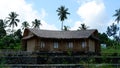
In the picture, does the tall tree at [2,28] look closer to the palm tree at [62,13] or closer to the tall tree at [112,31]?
the palm tree at [62,13]

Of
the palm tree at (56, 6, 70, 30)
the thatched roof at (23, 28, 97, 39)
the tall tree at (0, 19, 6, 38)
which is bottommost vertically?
the thatched roof at (23, 28, 97, 39)

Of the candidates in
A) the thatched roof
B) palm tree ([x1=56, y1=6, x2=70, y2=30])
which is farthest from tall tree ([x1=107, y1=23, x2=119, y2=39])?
the thatched roof

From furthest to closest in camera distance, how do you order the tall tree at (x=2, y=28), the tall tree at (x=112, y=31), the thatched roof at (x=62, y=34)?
the tall tree at (x=112, y=31), the tall tree at (x=2, y=28), the thatched roof at (x=62, y=34)

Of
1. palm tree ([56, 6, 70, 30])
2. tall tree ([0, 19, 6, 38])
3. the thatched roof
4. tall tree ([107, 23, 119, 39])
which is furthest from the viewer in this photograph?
tall tree ([107, 23, 119, 39])

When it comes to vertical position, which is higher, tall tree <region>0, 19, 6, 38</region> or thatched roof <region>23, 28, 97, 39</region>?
tall tree <region>0, 19, 6, 38</region>

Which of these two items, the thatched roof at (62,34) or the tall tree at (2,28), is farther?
the tall tree at (2,28)

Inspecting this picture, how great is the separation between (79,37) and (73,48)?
2.22m

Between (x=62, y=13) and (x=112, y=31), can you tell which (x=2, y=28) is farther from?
(x=112, y=31)

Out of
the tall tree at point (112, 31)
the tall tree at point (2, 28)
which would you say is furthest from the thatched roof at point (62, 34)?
the tall tree at point (112, 31)

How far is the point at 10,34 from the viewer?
7594 centimetres

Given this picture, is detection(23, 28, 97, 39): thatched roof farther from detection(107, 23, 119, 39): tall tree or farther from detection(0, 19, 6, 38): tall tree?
detection(107, 23, 119, 39): tall tree

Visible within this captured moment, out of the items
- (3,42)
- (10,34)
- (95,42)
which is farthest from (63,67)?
(10,34)

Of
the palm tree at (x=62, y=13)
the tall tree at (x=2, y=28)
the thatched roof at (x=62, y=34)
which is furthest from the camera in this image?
the palm tree at (x=62, y=13)

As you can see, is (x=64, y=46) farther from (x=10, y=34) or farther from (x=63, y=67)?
(x=10, y=34)
